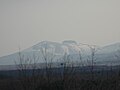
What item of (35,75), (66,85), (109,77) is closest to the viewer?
(66,85)

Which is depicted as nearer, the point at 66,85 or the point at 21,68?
the point at 66,85

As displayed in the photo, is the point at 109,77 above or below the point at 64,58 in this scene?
below

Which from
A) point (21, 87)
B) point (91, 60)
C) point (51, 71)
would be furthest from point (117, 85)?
point (21, 87)

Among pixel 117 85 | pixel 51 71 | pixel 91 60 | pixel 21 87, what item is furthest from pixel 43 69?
pixel 117 85

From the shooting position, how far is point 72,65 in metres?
8.46

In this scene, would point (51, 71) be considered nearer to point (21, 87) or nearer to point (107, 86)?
point (21, 87)

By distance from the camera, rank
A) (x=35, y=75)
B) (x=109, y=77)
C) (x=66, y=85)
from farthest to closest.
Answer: (x=109, y=77) → (x=35, y=75) → (x=66, y=85)

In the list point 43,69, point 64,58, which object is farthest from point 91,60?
point 43,69

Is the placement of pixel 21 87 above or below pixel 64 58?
below

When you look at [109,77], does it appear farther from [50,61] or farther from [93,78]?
[50,61]

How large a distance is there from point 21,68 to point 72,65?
1.34 m

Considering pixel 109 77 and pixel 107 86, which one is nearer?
pixel 107 86

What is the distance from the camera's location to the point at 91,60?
9.04 metres

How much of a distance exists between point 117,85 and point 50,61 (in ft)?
5.80
